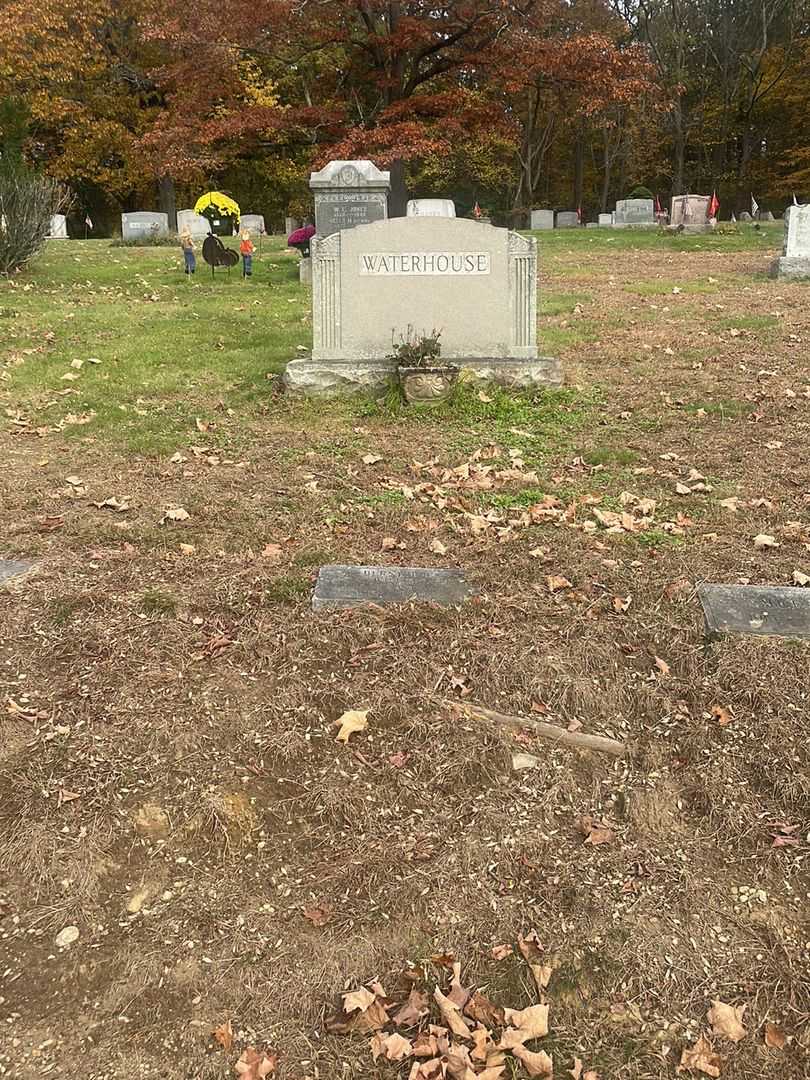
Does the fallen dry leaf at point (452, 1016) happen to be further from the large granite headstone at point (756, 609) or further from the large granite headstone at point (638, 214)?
the large granite headstone at point (638, 214)

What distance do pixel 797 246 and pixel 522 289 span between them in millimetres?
7795

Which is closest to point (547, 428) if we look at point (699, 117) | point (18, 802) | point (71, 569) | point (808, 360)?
point (808, 360)

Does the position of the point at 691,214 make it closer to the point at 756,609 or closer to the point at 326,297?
the point at 326,297

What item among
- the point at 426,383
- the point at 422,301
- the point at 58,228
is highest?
the point at 58,228

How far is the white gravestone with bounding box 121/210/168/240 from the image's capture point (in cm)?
2398

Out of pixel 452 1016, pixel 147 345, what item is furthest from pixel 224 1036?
pixel 147 345

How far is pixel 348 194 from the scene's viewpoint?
14422mm

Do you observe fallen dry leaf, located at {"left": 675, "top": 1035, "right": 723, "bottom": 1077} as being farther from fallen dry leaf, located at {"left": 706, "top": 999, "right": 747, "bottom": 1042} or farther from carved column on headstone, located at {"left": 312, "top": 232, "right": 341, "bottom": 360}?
carved column on headstone, located at {"left": 312, "top": 232, "right": 341, "bottom": 360}

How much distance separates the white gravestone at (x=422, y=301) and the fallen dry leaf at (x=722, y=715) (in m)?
4.57

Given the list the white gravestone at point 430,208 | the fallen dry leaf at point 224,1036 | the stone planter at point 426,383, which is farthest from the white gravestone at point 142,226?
the fallen dry leaf at point 224,1036

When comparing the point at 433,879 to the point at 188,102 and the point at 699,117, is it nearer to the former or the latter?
the point at 188,102

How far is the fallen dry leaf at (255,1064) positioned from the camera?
2061mm

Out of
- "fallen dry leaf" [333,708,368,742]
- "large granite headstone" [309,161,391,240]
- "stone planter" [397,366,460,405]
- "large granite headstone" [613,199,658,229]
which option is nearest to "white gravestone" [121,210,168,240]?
"large granite headstone" [309,161,391,240]

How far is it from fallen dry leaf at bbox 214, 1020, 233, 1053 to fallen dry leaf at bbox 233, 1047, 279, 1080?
45 millimetres
